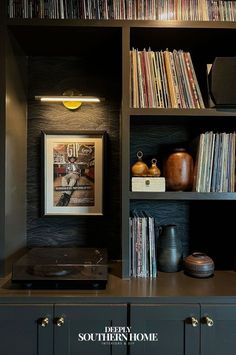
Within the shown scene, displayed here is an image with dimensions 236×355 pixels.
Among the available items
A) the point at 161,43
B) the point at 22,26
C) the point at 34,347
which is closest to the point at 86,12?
the point at 22,26

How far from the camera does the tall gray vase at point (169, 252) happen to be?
1.51 m

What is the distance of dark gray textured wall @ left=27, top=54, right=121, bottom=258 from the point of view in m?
1.72

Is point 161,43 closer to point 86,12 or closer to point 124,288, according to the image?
point 86,12

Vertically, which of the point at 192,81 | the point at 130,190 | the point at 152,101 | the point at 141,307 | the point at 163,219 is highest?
the point at 192,81

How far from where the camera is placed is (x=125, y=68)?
139 cm

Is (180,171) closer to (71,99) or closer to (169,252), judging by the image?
(169,252)

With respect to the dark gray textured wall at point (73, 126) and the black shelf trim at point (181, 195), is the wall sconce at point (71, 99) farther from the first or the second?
the black shelf trim at point (181, 195)

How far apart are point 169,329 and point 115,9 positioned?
1462 millimetres

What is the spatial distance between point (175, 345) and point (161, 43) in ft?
4.72

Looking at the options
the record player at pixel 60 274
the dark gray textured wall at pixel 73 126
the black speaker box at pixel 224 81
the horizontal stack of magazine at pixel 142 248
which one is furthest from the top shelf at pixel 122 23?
the record player at pixel 60 274

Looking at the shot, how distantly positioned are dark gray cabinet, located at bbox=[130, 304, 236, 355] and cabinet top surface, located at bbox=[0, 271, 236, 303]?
0.11 ft

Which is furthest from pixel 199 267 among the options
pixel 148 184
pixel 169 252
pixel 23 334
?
pixel 23 334

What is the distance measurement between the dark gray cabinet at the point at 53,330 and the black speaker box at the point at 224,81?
108 centimetres

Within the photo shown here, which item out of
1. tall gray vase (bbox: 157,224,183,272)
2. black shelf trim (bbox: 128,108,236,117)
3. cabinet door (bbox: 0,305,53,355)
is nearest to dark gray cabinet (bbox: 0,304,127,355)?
cabinet door (bbox: 0,305,53,355)
